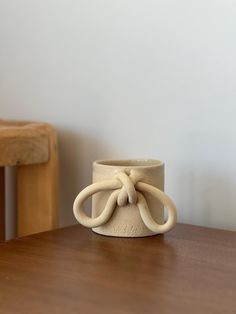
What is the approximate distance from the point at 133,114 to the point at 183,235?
237 mm

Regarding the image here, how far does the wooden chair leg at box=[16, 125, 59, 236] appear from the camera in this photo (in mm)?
933

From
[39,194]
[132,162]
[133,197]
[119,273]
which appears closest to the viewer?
[119,273]

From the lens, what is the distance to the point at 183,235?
0.77m

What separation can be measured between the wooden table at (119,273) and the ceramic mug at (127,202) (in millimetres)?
16

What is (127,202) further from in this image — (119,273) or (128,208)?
(119,273)

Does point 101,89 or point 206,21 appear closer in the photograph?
point 206,21

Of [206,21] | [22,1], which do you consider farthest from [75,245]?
[22,1]

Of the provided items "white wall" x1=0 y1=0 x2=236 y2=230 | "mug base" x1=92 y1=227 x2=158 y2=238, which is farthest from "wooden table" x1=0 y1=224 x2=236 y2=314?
"white wall" x1=0 y1=0 x2=236 y2=230

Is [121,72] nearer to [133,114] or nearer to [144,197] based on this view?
[133,114]

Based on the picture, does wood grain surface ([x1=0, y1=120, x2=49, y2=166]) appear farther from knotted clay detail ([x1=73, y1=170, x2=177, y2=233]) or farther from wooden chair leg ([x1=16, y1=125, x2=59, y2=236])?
knotted clay detail ([x1=73, y1=170, x2=177, y2=233])

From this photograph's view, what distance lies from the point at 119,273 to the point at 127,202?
15 cm

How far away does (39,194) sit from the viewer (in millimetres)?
955

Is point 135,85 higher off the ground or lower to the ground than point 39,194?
higher

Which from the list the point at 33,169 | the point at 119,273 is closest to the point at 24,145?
the point at 33,169
